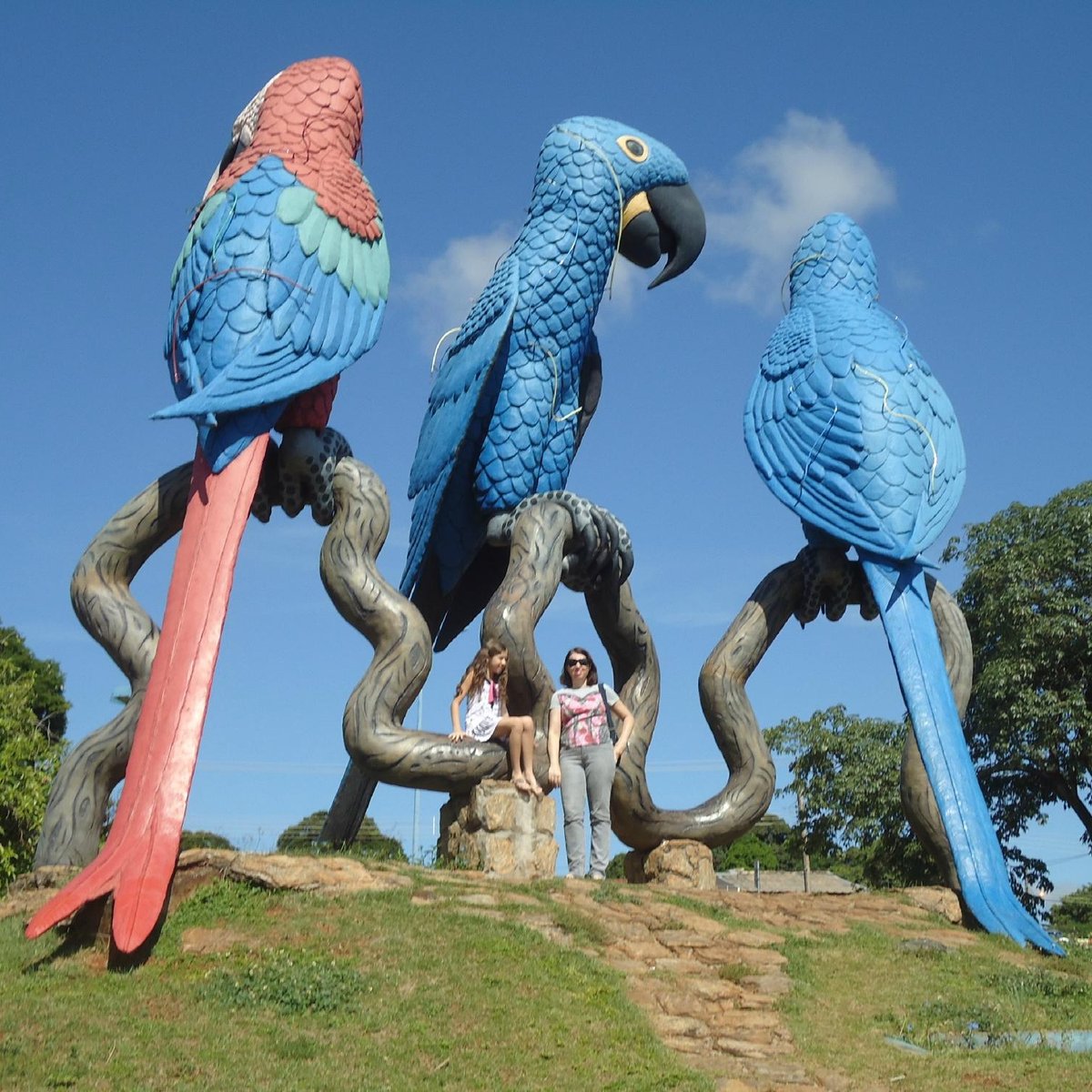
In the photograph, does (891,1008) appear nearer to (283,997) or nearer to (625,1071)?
(625,1071)

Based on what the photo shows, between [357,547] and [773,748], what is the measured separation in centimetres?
1190

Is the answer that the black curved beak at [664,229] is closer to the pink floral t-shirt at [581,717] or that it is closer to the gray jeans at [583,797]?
the pink floral t-shirt at [581,717]

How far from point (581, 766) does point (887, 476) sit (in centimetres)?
323

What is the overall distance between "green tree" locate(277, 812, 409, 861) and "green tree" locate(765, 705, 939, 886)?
7.77 metres

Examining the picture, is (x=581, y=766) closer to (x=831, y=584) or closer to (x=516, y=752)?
(x=516, y=752)

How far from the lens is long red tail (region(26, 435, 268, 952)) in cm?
646

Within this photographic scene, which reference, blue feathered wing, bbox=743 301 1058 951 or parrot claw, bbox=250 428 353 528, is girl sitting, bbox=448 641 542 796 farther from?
blue feathered wing, bbox=743 301 1058 951

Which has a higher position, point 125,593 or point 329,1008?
point 125,593

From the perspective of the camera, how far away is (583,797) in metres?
8.44

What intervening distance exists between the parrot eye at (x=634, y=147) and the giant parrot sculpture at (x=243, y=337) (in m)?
2.15

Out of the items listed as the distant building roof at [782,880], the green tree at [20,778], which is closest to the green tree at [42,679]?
the green tree at [20,778]

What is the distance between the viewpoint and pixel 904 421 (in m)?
10.0

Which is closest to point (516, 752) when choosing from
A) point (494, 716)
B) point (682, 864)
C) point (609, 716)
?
point (494, 716)

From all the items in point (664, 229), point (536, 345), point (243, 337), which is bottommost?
point (243, 337)
